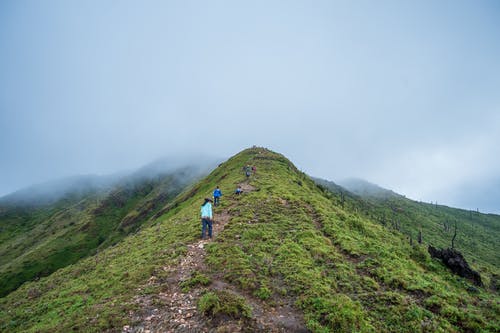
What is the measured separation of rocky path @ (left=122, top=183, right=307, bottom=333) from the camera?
10.8m

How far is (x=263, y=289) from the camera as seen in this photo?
13781 millimetres

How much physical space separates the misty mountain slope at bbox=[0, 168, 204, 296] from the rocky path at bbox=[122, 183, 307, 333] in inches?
4170

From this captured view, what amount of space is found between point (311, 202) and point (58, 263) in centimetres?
12385

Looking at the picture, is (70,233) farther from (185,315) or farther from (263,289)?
(263,289)

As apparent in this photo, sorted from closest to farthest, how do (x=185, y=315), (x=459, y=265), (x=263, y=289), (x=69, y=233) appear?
(x=185, y=315), (x=263, y=289), (x=459, y=265), (x=69, y=233)

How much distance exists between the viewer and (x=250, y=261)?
682 inches

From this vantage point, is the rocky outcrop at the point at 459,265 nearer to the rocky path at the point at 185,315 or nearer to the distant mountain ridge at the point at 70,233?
the rocky path at the point at 185,315

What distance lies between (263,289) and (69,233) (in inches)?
6174

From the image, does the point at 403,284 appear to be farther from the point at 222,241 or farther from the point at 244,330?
the point at 222,241

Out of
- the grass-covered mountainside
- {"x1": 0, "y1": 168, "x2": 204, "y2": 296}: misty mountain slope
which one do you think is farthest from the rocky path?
{"x1": 0, "y1": 168, "x2": 204, "y2": 296}: misty mountain slope

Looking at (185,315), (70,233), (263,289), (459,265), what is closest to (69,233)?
(70,233)

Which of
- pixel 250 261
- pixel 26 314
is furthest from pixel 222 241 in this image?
pixel 26 314

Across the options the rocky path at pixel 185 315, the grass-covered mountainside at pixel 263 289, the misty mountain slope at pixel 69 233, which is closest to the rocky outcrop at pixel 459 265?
the grass-covered mountainside at pixel 263 289

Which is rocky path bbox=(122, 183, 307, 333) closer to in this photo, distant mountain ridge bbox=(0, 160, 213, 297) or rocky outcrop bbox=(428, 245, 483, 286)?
rocky outcrop bbox=(428, 245, 483, 286)
